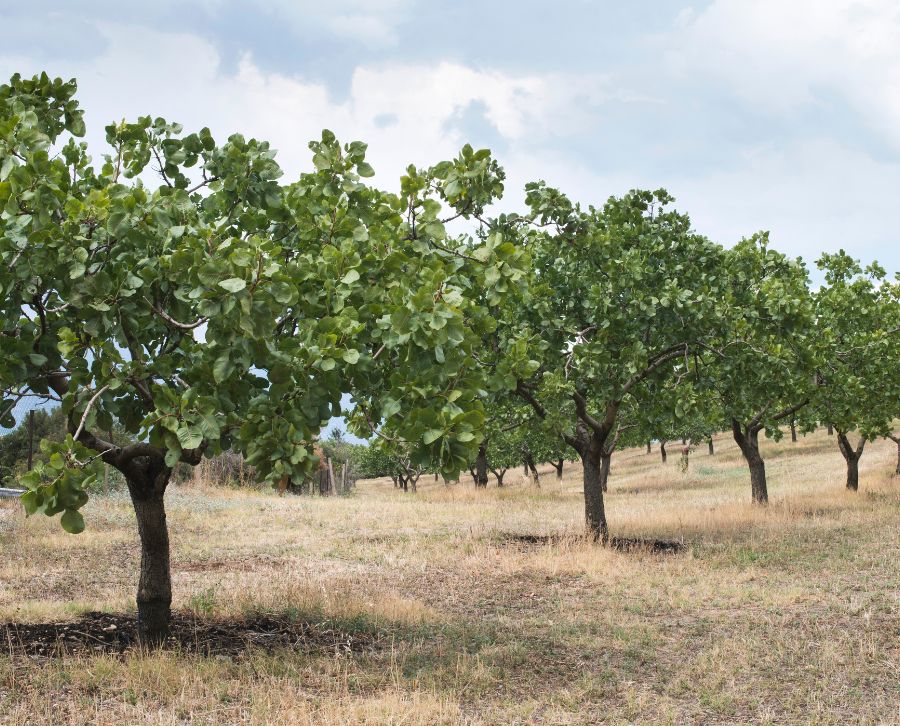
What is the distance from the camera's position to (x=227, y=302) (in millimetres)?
5543

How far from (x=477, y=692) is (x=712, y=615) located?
190 inches

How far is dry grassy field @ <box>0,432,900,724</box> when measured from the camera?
725 cm

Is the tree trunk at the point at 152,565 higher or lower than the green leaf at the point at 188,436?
lower

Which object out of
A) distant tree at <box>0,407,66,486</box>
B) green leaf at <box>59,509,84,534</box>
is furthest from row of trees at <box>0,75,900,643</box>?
distant tree at <box>0,407,66,486</box>

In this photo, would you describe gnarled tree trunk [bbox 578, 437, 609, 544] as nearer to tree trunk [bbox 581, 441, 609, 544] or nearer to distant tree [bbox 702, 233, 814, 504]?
tree trunk [bbox 581, 441, 609, 544]

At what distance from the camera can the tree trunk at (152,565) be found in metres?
8.98

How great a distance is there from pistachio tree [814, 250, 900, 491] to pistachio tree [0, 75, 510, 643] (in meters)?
14.0

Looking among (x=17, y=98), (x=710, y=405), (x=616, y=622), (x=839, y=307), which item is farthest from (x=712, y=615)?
(x=839, y=307)

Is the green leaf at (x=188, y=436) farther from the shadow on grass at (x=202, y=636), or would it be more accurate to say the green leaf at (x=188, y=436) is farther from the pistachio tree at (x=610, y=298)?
the pistachio tree at (x=610, y=298)

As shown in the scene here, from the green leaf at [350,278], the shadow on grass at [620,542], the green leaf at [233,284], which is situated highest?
the green leaf at [350,278]

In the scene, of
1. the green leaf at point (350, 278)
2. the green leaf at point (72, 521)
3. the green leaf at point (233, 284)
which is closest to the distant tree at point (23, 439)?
the green leaf at point (72, 521)

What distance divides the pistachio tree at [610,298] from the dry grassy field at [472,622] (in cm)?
349

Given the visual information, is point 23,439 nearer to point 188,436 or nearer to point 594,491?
point 594,491

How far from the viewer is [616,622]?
10.7m
